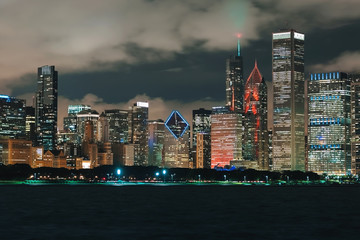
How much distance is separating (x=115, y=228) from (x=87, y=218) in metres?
15.5

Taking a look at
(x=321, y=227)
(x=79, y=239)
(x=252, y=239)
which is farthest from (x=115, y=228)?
(x=321, y=227)

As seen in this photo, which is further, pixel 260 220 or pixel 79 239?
pixel 260 220

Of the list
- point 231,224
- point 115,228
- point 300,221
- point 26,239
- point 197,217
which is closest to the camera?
point 26,239

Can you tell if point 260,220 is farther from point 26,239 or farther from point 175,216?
Result: point 26,239

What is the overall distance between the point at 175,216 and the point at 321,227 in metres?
24.3

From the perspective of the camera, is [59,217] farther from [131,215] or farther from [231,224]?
[231,224]

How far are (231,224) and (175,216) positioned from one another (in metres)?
15.9

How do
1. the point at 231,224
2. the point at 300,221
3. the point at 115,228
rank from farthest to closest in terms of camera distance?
the point at 300,221 → the point at 231,224 → the point at 115,228

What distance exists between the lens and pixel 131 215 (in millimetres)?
98125

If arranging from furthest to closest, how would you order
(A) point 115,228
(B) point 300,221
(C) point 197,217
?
(C) point 197,217 < (B) point 300,221 < (A) point 115,228

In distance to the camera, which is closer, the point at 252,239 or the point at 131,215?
the point at 252,239

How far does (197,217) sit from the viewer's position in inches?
3716

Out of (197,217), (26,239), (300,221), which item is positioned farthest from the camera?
(197,217)

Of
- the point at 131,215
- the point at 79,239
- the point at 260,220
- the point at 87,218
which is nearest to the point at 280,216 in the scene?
the point at 260,220
